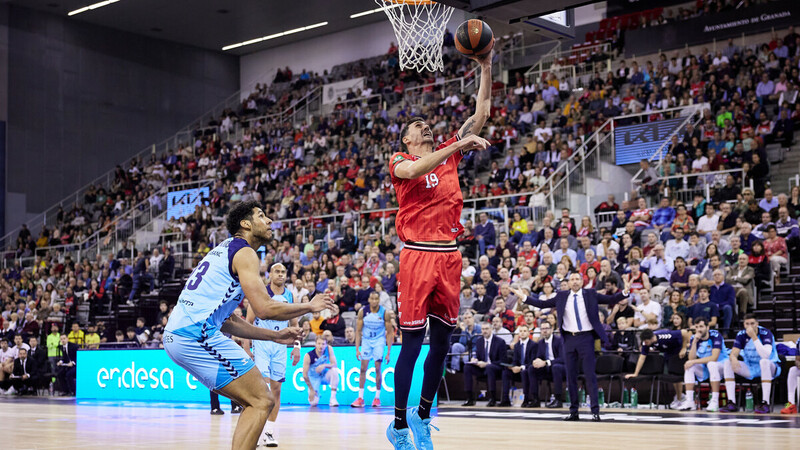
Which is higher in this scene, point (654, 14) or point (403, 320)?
point (654, 14)

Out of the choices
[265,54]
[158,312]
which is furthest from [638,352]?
[265,54]

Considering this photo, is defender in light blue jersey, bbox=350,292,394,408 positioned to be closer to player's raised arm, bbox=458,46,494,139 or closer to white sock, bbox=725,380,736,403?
white sock, bbox=725,380,736,403

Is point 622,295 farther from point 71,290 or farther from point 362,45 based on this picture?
point 362,45

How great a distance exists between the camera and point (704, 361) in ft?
45.3

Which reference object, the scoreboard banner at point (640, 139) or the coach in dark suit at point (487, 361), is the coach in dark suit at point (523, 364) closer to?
the coach in dark suit at point (487, 361)

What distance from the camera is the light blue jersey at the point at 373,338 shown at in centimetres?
1548

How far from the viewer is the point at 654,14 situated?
28141mm

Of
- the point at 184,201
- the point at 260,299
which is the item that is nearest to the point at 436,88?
the point at 184,201

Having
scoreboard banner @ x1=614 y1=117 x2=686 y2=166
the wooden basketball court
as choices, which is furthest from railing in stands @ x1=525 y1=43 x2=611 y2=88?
the wooden basketball court

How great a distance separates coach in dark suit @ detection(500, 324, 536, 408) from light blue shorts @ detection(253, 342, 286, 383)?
6.02 meters

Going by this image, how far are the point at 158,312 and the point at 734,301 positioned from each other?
606 inches

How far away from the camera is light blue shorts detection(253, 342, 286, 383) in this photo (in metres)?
10.7

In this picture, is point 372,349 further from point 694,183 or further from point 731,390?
point 694,183

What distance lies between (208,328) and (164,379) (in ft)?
45.9
